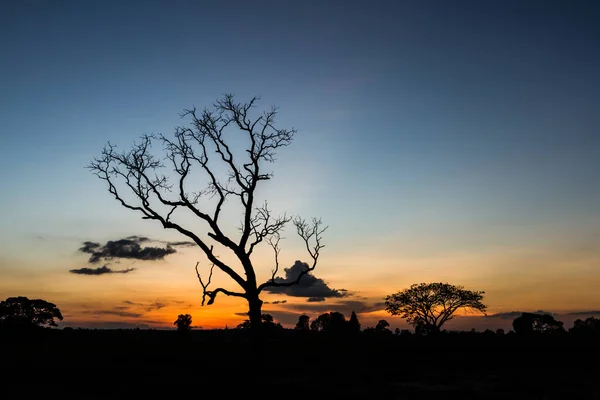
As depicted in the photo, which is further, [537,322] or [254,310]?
[537,322]

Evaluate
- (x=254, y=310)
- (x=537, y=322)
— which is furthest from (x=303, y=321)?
(x=254, y=310)

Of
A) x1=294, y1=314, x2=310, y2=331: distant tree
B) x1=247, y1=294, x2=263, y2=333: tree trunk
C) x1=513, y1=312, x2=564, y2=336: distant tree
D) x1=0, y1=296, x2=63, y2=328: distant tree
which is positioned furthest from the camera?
x1=294, y1=314, x2=310, y2=331: distant tree

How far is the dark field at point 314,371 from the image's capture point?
15.1m

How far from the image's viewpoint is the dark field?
49.5 feet

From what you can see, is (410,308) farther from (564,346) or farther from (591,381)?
(591,381)

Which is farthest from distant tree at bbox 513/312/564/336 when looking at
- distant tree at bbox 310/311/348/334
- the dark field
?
the dark field

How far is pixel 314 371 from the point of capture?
20531mm

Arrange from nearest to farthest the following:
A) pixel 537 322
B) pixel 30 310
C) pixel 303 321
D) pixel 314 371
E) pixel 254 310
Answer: pixel 314 371, pixel 254 310, pixel 30 310, pixel 537 322, pixel 303 321

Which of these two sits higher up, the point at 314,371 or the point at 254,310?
the point at 254,310

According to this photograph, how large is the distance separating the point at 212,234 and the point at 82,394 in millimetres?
10303

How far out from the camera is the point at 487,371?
64.1 feet

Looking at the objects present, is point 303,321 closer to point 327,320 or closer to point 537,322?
point 327,320

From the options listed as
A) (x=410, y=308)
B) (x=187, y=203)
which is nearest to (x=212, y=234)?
Answer: (x=187, y=203)

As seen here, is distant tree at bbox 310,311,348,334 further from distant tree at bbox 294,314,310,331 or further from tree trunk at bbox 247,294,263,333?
tree trunk at bbox 247,294,263,333
